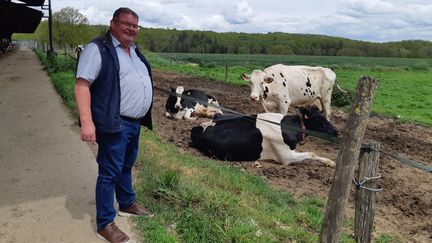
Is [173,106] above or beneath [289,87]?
beneath

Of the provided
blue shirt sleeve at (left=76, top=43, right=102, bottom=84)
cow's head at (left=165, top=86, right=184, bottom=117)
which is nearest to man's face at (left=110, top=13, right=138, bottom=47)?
blue shirt sleeve at (left=76, top=43, right=102, bottom=84)

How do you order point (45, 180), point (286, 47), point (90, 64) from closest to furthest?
point (90, 64), point (45, 180), point (286, 47)

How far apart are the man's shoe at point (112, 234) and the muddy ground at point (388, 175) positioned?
2.78 metres

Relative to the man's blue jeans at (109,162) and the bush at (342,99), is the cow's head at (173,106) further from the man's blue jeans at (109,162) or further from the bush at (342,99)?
the man's blue jeans at (109,162)

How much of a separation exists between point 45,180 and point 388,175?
5079 mm

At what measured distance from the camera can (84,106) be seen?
320 cm

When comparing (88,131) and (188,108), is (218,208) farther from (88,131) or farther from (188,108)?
(188,108)

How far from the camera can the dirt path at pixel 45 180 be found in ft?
12.7

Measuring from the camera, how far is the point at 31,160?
6.01m

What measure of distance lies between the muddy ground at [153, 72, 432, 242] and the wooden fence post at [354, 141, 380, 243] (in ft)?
3.28

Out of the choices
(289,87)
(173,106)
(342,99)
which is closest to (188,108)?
(173,106)

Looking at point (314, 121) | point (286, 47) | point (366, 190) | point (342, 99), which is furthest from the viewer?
point (286, 47)

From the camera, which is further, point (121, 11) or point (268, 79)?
point (268, 79)

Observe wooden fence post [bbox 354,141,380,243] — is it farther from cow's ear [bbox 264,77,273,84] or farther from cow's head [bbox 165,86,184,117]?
cow's head [bbox 165,86,184,117]
